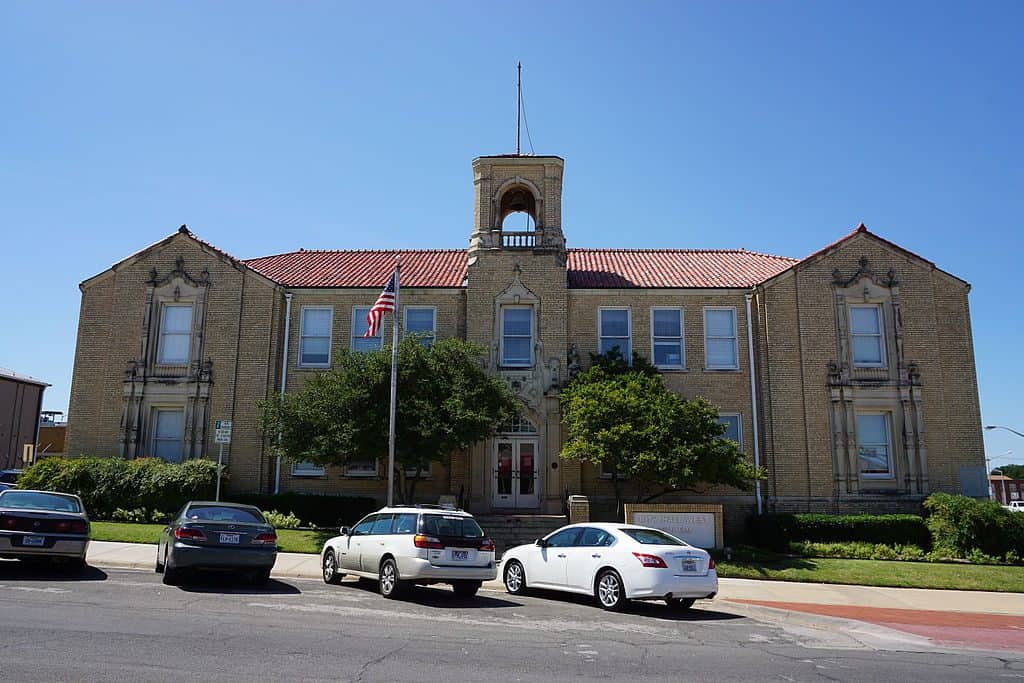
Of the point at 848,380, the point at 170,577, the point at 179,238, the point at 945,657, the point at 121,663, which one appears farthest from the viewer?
the point at 179,238

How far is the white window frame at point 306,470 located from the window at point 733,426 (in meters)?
13.3

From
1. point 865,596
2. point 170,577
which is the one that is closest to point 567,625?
point 170,577

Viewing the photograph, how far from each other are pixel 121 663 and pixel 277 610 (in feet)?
11.9

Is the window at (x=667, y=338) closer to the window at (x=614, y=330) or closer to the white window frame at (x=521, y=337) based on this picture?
the window at (x=614, y=330)

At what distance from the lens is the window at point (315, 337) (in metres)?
26.9

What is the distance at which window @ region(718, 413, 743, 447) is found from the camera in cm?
2581

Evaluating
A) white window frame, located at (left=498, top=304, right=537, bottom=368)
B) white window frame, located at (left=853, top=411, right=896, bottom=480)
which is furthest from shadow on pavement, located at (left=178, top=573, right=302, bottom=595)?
white window frame, located at (left=853, top=411, right=896, bottom=480)

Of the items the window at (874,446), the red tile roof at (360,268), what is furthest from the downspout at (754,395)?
the red tile roof at (360,268)

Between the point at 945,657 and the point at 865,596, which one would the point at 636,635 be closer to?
the point at 945,657

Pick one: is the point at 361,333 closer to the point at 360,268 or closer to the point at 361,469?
the point at 360,268

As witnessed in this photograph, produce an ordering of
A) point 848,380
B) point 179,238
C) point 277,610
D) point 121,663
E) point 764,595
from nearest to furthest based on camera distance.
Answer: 1. point 121,663
2. point 277,610
3. point 764,595
4. point 848,380
5. point 179,238

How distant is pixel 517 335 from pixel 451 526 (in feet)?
44.9

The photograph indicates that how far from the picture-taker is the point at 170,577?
13.2 meters

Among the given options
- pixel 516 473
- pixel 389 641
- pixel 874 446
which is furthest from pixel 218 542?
pixel 874 446
